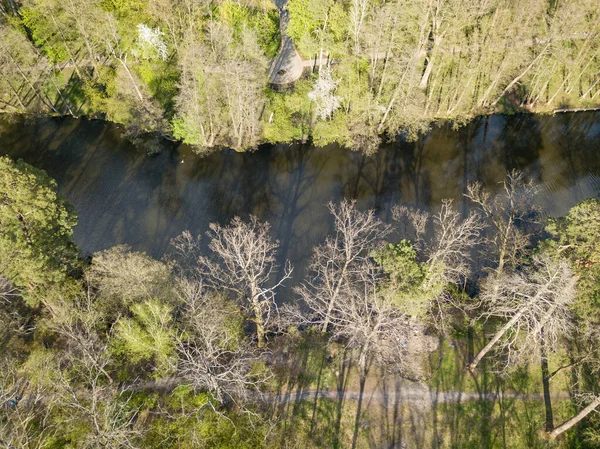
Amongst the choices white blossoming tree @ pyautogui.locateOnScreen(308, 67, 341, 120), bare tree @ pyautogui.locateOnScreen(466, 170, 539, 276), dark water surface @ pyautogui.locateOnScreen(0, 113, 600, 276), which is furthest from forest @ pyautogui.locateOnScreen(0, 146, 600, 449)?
white blossoming tree @ pyautogui.locateOnScreen(308, 67, 341, 120)

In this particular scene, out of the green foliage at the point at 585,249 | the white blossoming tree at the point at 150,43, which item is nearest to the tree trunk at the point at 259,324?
the green foliage at the point at 585,249

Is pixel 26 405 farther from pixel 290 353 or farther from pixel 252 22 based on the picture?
pixel 252 22

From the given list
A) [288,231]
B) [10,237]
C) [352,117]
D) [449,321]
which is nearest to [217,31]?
[352,117]

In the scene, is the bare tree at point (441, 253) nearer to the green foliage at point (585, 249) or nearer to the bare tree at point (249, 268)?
the green foliage at point (585, 249)

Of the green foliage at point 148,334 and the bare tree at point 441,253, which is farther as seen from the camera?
the bare tree at point 441,253

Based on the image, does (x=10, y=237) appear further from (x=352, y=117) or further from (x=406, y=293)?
(x=352, y=117)

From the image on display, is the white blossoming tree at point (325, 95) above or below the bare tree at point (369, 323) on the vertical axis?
above

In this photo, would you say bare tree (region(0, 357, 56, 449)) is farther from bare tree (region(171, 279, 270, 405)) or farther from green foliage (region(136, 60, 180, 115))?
green foliage (region(136, 60, 180, 115))
